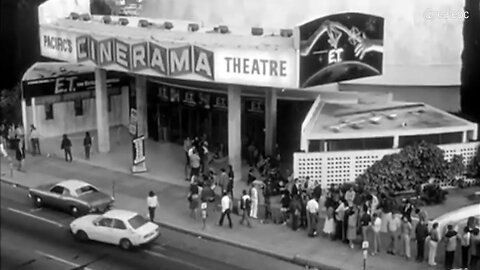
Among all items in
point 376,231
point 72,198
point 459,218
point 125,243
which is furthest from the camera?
point 72,198

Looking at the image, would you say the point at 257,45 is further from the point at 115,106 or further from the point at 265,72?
the point at 115,106

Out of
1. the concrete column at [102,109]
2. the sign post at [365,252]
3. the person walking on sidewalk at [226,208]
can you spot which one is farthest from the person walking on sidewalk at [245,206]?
the concrete column at [102,109]

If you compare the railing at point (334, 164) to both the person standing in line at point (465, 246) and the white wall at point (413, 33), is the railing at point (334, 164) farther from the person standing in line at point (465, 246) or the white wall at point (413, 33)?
the person standing in line at point (465, 246)

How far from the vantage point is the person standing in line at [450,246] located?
18753mm

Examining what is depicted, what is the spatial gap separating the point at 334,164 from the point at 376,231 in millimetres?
6238

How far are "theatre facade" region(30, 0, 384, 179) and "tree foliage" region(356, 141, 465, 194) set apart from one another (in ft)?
11.9

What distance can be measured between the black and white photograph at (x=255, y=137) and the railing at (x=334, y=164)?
57 mm

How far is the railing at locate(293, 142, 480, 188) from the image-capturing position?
25750mm

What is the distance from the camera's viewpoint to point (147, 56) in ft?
94.8

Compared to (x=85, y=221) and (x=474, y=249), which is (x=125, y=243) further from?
(x=474, y=249)

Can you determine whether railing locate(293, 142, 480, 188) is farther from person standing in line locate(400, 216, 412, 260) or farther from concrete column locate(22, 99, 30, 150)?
concrete column locate(22, 99, 30, 150)

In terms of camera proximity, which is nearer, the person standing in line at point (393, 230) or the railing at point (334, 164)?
the person standing in line at point (393, 230)

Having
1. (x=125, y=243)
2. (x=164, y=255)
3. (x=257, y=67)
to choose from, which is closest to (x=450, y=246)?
(x=164, y=255)

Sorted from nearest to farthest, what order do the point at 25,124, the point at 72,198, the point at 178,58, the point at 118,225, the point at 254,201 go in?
the point at 118,225 < the point at 254,201 < the point at 72,198 < the point at 178,58 < the point at 25,124
